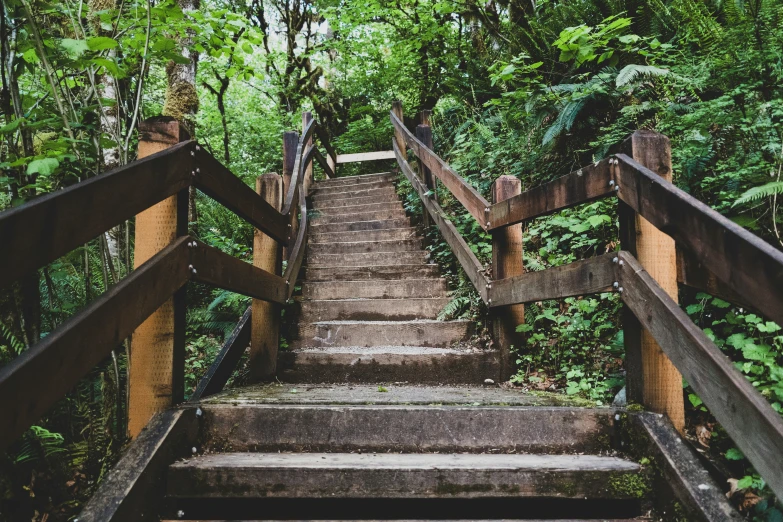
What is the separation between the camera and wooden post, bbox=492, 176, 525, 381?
2.97 m

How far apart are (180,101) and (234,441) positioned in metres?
5.52

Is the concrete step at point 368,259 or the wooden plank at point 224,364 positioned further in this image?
the concrete step at point 368,259

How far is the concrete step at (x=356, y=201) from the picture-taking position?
6.85 meters

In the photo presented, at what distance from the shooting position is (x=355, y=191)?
7535 mm

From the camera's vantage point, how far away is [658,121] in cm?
343

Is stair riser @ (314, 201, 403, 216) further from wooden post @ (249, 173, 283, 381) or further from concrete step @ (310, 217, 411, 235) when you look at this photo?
wooden post @ (249, 173, 283, 381)

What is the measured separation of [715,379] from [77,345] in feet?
5.88

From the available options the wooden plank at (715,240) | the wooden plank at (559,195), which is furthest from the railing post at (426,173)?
the wooden plank at (715,240)

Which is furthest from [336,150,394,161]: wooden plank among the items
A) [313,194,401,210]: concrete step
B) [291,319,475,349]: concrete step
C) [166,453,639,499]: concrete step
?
[166,453,639,499]: concrete step

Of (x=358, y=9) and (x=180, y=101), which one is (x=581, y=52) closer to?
(x=180, y=101)

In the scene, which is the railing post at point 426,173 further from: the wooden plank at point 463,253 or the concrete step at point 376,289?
the concrete step at point 376,289

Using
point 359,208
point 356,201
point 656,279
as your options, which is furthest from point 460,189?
point 356,201

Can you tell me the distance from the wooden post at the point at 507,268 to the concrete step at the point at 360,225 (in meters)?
2.67

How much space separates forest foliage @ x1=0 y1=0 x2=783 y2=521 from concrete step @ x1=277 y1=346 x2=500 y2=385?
31cm
